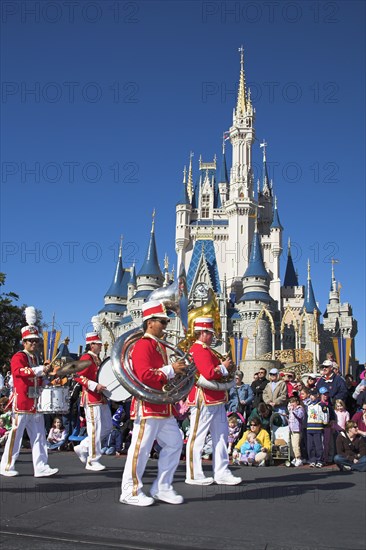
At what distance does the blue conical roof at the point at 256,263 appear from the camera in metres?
61.1

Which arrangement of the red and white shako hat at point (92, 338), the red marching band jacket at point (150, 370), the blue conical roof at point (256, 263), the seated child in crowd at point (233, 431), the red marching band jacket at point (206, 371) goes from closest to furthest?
the red marching band jacket at point (150, 370) → the red marching band jacket at point (206, 371) → the red and white shako hat at point (92, 338) → the seated child in crowd at point (233, 431) → the blue conical roof at point (256, 263)

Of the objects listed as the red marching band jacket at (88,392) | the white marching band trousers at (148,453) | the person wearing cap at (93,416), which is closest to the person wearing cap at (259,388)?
the person wearing cap at (93,416)

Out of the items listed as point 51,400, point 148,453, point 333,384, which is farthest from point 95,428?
point 333,384

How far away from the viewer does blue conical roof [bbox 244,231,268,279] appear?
6109 centimetres

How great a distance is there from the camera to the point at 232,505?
5227 mm

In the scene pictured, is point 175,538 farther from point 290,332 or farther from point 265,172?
point 265,172

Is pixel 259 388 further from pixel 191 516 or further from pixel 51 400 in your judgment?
pixel 191 516

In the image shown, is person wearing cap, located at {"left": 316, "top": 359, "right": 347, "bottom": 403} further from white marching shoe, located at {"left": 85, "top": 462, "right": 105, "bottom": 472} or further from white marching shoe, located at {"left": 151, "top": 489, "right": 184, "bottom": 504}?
white marching shoe, located at {"left": 151, "top": 489, "right": 184, "bottom": 504}

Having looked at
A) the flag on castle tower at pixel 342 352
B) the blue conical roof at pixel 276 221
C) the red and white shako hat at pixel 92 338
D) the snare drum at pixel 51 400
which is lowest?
the snare drum at pixel 51 400

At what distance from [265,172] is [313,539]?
3103 inches

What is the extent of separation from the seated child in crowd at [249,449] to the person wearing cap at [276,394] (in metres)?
1.20

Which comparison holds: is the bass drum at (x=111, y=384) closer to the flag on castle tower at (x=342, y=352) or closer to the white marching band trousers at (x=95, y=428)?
the white marching band trousers at (x=95, y=428)

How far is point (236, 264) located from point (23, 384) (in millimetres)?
60953

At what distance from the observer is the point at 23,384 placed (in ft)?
23.2
